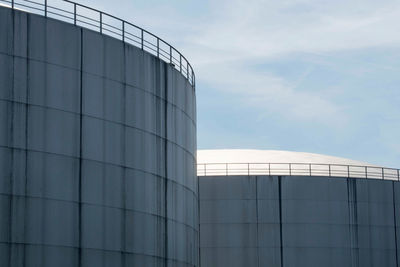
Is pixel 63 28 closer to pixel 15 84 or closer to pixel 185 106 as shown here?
pixel 15 84

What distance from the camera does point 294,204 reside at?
50.0 m

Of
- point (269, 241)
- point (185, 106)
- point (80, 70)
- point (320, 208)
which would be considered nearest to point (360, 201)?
point (320, 208)

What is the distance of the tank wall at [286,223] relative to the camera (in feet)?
162

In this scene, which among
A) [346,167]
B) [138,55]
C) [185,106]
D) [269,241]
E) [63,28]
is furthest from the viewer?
[346,167]

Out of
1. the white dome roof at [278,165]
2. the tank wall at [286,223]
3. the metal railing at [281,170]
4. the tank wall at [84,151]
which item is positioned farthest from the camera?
the white dome roof at [278,165]

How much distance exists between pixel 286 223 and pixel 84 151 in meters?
21.7

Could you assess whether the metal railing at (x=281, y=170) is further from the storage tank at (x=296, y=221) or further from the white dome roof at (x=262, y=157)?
the storage tank at (x=296, y=221)

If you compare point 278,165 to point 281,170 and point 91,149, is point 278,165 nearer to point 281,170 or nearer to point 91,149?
point 281,170

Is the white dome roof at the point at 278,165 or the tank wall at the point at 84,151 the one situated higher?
the white dome roof at the point at 278,165

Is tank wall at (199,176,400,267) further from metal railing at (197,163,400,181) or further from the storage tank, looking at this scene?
metal railing at (197,163,400,181)

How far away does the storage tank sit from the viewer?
49.4 m

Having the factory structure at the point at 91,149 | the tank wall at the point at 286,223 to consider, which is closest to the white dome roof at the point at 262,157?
the tank wall at the point at 286,223

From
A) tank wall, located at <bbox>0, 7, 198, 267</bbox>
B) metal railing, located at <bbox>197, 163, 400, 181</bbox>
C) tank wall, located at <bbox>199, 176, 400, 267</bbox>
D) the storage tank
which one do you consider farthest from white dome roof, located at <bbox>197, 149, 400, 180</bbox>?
tank wall, located at <bbox>0, 7, 198, 267</bbox>

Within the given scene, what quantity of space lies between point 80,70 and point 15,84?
300cm
